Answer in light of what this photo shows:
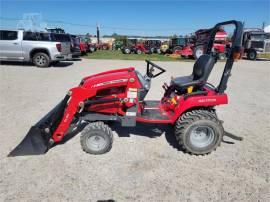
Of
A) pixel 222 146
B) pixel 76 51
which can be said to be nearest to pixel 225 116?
pixel 222 146

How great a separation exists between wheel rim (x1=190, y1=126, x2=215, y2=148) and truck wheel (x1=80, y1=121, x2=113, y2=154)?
127 centimetres

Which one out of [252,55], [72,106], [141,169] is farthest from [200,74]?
[252,55]

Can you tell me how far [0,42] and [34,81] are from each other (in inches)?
185

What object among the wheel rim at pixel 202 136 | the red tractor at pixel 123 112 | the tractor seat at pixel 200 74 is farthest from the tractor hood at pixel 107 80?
the wheel rim at pixel 202 136

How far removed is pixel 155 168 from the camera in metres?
3.62

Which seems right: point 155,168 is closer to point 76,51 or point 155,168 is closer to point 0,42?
point 0,42

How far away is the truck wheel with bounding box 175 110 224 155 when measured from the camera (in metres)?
3.87

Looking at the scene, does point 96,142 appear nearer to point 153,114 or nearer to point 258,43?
point 153,114

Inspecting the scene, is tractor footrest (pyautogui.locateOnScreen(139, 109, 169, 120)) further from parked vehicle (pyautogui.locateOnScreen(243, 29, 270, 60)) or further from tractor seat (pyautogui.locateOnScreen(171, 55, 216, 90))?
parked vehicle (pyautogui.locateOnScreen(243, 29, 270, 60))

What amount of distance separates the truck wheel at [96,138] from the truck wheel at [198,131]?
3.46ft

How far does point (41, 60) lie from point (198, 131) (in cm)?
1116

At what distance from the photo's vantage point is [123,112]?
4.12 meters

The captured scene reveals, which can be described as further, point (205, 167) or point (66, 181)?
point (205, 167)

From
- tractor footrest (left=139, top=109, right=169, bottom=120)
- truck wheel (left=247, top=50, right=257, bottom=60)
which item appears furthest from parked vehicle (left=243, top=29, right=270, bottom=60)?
tractor footrest (left=139, top=109, right=169, bottom=120)
